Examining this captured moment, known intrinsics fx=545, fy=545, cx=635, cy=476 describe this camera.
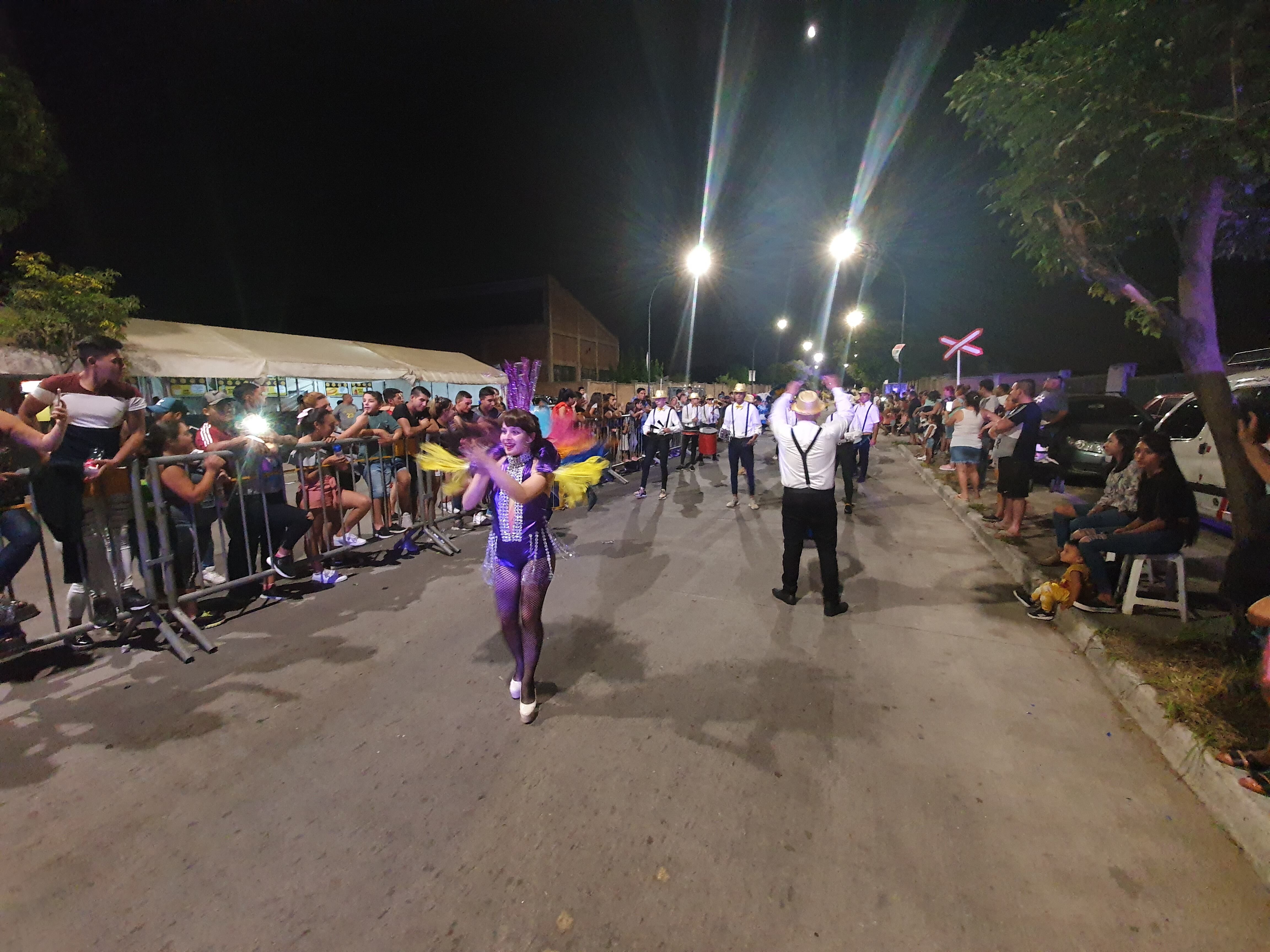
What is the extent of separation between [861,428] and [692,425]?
4.11 m

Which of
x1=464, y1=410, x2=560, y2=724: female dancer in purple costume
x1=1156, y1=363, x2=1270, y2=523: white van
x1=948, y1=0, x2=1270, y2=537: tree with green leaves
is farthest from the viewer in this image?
x1=1156, y1=363, x2=1270, y2=523: white van

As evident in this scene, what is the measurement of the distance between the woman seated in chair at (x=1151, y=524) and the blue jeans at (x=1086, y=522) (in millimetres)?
158

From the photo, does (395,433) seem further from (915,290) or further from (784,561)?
(915,290)

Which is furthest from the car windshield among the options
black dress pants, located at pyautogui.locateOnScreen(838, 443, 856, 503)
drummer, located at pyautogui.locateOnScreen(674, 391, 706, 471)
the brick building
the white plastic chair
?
the brick building

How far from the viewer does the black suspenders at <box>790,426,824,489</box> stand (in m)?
4.80

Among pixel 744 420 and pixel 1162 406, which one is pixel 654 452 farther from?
pixel 1162 406

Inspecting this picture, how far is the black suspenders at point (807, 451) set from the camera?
4.80 meters

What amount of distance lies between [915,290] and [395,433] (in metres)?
32.9

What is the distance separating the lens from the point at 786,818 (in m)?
2.52

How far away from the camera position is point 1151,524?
4387 mm

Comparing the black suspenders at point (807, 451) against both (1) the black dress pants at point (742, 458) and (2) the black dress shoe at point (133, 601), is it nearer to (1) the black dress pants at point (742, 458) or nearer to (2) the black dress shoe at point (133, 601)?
(1) the black dress pants at point (742, 458)

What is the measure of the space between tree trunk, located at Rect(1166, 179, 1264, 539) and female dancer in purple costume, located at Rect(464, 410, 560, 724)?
16.2 ft

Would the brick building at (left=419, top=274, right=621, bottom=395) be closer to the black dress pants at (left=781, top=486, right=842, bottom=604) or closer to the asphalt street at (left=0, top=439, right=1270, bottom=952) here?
the black dress pants at (left=781, top=486, right=842, bottom=604)

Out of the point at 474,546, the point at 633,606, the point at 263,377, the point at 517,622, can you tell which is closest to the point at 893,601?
the point at 633,606
